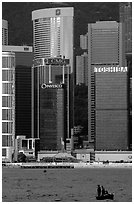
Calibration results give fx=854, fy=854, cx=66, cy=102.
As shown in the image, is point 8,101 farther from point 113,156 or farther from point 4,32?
point 4,32

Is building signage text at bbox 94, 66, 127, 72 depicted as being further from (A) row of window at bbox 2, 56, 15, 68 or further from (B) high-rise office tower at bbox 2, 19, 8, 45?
(B) high-rise office tower at bbox 2, 19, 8, 45

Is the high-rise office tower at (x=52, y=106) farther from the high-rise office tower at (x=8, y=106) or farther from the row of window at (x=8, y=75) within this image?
the row of window at (x=8, y=75)

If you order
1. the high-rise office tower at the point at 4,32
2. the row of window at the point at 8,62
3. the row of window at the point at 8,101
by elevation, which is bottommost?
the row of window at the point at 8,101

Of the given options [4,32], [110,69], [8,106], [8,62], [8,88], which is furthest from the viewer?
[4,32]

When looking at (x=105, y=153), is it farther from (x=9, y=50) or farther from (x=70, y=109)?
(x=9, y=50)

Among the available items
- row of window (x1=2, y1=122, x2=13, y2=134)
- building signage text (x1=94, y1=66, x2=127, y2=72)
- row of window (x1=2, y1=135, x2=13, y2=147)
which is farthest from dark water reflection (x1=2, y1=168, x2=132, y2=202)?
building signage text (x1=94, y1=66, x2=127, y2=72)

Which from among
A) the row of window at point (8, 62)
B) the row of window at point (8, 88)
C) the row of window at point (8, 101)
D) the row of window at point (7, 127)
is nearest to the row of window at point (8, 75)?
the row of window at point (8, 88)

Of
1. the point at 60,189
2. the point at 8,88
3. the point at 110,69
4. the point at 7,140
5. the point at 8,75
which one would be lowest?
the point at 7,140

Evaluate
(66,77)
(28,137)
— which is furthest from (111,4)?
(28,137)

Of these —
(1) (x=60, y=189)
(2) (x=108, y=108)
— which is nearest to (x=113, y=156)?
(2) (x=108, y=108)
